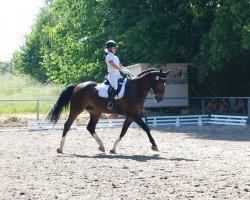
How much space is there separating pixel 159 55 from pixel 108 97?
14.0 meters

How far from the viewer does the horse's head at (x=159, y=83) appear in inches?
510

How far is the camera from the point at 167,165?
10156 mm

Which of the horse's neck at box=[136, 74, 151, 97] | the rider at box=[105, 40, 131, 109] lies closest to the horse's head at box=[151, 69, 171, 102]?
the horse's neck at box=[136, 74, 151, 97]

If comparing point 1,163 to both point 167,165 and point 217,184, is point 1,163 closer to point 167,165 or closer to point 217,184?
point 167,165

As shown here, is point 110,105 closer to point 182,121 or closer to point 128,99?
point 128,99

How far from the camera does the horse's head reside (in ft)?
42.5

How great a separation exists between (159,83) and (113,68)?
1199 millimetres

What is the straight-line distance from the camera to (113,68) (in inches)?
506

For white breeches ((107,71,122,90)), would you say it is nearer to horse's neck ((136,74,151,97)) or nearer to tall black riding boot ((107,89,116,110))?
tall black riding boot ((107,89,116,110))

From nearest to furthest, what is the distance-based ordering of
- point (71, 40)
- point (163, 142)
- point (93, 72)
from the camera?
point (163, 142) < point (93, 72) < point (71, 40)

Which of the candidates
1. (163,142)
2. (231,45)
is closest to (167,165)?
(163,142)

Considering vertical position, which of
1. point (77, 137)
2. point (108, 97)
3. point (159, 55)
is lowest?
point (77, 137)

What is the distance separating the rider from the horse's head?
2.28 feet

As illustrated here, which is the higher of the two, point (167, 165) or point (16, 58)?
point (16, 58)
